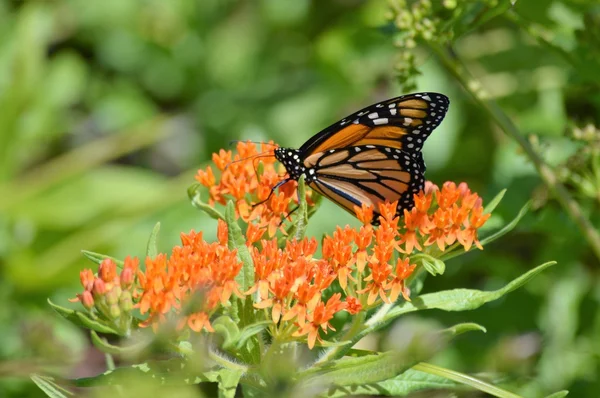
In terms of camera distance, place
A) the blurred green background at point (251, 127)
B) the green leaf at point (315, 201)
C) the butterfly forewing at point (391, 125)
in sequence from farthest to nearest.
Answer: the blurred green background at point (251, 127)
the butterfly forewing at point (391, 125)
the green leaf at point (315, 201)

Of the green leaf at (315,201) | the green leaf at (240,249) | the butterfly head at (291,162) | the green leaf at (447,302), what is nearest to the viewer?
the green leaf at (240,249)

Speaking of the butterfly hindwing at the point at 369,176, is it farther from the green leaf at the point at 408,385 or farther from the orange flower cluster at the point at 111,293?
the orange flower cluster at the point at 111,293

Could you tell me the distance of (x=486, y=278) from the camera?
484cm

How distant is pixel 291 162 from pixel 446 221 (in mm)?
656

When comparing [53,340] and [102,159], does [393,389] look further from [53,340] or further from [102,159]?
[102,159]

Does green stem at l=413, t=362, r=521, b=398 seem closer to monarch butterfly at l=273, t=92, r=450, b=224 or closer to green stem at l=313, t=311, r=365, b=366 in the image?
green stem at l=313, t=311, r=365, b=366

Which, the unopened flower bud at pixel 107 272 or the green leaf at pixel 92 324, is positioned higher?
the unopened flower bud at pixel 107 272

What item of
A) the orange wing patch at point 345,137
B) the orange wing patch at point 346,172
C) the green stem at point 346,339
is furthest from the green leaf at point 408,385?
the orange wing patch at point 345,137

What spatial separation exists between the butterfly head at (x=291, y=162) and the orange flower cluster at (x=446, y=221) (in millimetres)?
477

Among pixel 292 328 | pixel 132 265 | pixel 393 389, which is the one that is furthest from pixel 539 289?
pixel 132 265

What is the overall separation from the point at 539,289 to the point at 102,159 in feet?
10.7

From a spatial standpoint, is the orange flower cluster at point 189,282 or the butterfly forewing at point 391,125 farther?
the butterfly forewing at point 391,125

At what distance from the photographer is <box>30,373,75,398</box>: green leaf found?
6.69ft

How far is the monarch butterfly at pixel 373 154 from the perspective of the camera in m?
2.72
